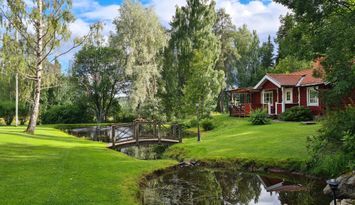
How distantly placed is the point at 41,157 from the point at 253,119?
16944 millimetres

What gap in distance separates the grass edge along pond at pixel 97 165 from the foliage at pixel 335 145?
146 centimetres

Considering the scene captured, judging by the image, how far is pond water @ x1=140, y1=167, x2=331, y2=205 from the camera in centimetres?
1055

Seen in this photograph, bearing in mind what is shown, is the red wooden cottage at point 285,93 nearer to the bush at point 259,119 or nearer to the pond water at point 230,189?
the bush at point 259,119

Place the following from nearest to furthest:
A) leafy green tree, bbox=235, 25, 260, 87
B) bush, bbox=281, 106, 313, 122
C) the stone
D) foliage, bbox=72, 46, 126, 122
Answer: the stone < bush, bbox=281, 106, 313, 122 < foliage, bbox=72, 46, 126, 122 < leafy green tree, bbox=235, 25, 260, 87

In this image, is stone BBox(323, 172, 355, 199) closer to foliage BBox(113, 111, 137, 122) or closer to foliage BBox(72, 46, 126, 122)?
foliage BBox(72, 46, 126, 122)

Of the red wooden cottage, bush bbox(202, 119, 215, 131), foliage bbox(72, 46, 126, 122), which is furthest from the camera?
foliage bbox(72, 46, 126, 122)

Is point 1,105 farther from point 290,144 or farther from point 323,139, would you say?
point 323,139

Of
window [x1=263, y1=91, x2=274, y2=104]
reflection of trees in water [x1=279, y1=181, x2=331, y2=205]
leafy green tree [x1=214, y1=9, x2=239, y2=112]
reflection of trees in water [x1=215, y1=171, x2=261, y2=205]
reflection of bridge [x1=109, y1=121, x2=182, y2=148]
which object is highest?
leafy green tree [x1=214, y1=9, x2=239, y2=112]

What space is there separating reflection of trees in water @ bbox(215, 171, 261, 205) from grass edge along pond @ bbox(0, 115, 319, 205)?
5.38ft

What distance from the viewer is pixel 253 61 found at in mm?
57156

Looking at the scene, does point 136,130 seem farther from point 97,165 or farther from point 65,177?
point 65,177

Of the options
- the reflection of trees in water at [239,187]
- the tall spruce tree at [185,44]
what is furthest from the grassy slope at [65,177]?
the tall spruce tree at [185,44]

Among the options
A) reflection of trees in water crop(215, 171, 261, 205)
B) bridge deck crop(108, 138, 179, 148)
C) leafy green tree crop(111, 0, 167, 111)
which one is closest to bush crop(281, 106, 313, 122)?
bridge deck crop(108, 138, 179, 148)

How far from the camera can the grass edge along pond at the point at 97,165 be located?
8.62 m
